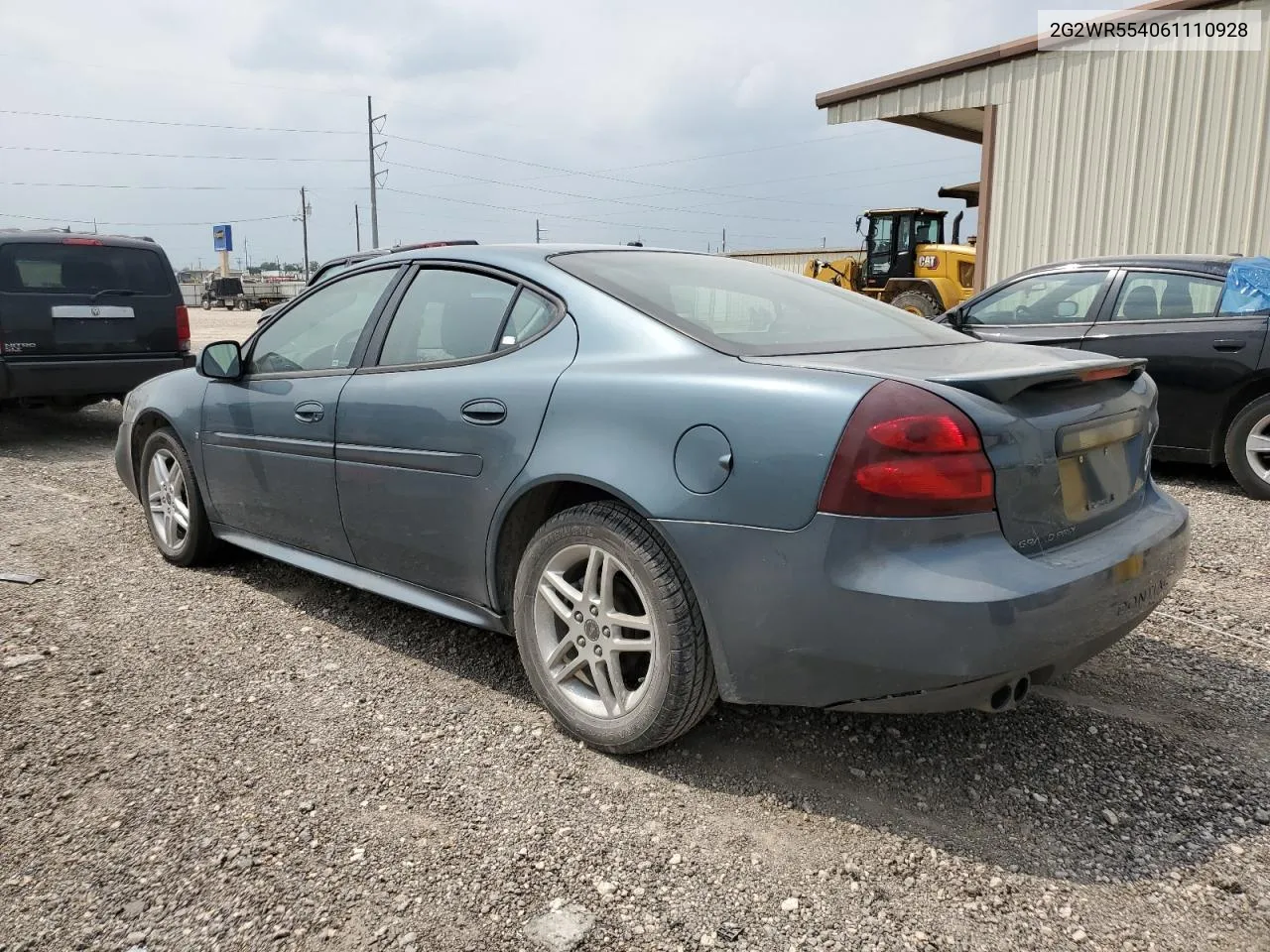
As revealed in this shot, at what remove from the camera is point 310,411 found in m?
3.61

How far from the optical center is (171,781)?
264 centimetres

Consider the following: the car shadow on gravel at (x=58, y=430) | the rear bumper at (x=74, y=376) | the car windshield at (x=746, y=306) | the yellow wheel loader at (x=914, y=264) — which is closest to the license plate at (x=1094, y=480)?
the car windshield at (x=746, y=306)

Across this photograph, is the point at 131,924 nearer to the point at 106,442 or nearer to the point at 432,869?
the point at 432,869

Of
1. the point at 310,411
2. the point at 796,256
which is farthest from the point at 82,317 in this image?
the point at 796,256

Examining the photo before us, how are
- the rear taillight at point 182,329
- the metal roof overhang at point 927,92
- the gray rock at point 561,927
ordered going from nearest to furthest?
the gray rock at point 561,927
the rear taillight at point 182,329
the metal roof overhang at point 927,92

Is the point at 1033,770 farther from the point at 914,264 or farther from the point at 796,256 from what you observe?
the point at 796,256

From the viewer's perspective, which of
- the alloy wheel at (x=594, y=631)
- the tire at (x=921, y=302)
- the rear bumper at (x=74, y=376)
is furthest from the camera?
the tire at (x=921, y=302)

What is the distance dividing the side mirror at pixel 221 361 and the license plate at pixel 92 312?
4973mm

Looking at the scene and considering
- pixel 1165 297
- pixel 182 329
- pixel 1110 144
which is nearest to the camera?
pixel 1165 297

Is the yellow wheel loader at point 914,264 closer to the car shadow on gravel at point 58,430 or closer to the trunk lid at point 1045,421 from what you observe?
the car shadow on gravel at point 58,430

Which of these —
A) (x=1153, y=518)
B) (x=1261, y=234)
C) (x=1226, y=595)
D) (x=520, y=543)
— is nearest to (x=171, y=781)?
(x=520, y=543)

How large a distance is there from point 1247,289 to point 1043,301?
126 cm

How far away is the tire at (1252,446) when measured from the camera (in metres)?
5.80

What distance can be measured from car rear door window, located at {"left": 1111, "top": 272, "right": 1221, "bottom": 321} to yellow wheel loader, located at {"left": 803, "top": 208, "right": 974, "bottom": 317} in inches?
404
